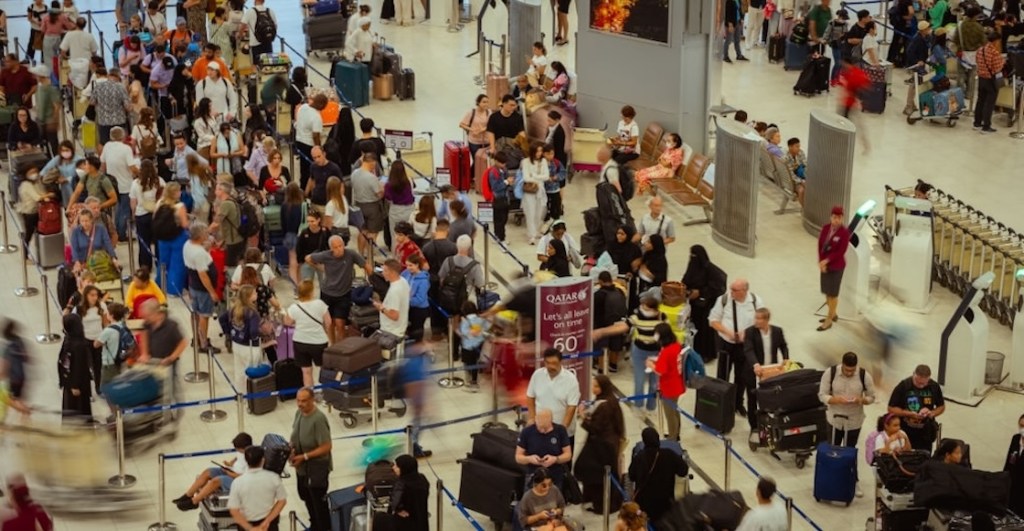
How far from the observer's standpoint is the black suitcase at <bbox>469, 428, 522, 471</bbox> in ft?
45.3

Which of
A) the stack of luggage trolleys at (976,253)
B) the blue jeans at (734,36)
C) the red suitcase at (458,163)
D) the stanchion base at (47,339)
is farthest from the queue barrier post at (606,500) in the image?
the blue jeans at (734,36)

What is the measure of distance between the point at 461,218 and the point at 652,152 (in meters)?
5.47

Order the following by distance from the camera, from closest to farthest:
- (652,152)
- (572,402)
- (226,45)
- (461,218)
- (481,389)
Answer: (572,402) < (481,389) < (461,218) < (652,152) < (226,45)

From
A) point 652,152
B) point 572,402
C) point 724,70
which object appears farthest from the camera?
point 724,70

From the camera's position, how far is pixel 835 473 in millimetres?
14453

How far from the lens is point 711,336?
56.3 ft

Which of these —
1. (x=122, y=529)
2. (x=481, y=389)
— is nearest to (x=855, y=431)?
(x=481, y=389)

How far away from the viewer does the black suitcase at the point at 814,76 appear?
27500 millimetres

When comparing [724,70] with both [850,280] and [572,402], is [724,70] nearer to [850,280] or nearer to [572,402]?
[850,280]

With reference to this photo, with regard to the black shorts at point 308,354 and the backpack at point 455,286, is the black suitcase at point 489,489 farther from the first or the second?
the backpack at point 455,286

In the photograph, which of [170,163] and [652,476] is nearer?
[652,476]

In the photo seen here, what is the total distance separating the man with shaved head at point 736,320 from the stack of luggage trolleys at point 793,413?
2.48 ft

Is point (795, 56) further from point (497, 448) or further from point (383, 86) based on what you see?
point (497, 448)

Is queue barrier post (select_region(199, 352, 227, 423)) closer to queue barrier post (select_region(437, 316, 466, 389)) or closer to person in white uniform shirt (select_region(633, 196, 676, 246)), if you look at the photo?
queue barrier post (select_region(437, 316, 466, 389))
